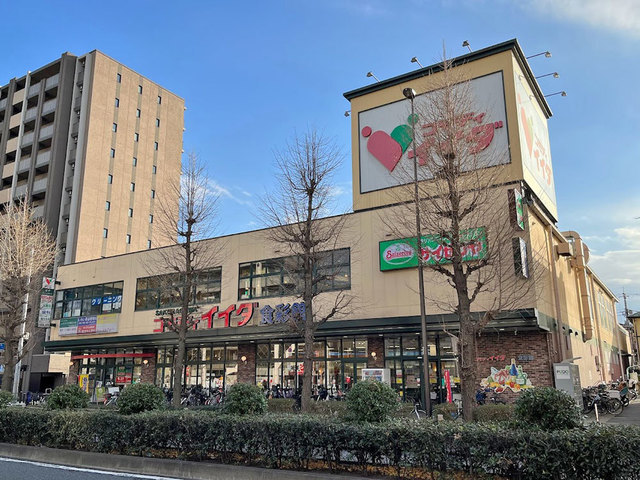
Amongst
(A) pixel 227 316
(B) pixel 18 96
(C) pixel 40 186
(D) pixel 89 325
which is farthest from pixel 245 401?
(B) pixel 18 96

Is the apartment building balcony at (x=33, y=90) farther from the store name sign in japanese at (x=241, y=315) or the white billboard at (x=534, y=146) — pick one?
the white billboard at (x=534, y=146)

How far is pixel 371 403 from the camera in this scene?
834 centimetres

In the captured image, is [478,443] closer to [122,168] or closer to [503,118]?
[503,118]

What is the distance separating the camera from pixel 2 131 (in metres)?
51.7

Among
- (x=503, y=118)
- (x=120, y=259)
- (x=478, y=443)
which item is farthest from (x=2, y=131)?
(x=478, y=443)

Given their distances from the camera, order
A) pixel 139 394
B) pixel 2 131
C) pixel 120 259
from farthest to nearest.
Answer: pixel 2 131 < pixel 120 259 < pixel 139 394

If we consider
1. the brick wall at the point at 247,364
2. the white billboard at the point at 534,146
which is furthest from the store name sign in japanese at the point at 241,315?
the white billboard at the point at 534,146

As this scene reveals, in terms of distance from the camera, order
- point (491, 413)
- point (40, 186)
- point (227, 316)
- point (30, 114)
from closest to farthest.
Result: 1. point (491, 413)
2. point (227, 316)
3. point (40, 186)
4. point (30, 114)

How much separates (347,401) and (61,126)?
46.0 meters

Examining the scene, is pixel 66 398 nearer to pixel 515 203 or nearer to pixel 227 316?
pixel 227 316

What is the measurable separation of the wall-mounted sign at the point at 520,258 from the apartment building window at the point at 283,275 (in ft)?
23.8

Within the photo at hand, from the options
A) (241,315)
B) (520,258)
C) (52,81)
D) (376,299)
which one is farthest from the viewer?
(52,81)

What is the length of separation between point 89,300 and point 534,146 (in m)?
27.4

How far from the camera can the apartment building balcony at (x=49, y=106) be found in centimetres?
4700
